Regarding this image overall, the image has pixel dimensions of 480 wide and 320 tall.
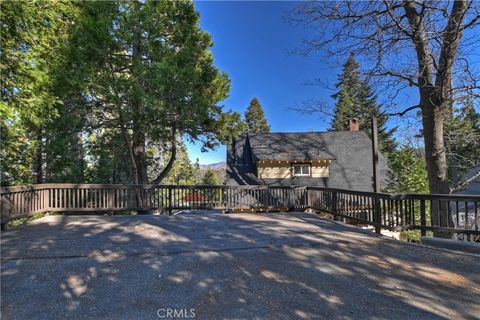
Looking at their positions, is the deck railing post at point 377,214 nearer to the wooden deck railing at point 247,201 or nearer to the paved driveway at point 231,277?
the wooden deck railing at point 247,201

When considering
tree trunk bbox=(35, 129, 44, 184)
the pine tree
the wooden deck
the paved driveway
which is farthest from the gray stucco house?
the pine tree

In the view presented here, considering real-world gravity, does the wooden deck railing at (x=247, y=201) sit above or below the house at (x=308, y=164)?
below

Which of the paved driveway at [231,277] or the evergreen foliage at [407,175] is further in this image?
the evergreen foliage at [407,175]

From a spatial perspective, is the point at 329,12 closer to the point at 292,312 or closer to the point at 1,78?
the point at 292,312

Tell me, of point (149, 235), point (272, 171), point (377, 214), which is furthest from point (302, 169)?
point (149, 235)

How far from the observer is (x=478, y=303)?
10.0 feet

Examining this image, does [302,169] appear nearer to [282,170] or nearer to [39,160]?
[282,170]

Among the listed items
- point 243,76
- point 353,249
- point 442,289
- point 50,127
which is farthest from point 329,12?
point 243,76

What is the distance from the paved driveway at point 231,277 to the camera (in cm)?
291

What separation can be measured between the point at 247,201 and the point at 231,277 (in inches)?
252

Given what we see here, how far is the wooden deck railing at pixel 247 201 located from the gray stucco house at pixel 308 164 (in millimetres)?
6768

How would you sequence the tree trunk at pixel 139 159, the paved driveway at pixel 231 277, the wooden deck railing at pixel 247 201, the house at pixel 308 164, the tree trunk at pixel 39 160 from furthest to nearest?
the house at pixel 308 164
the tree trunk at pixel 139 159
the tree trunk at pixel 39 160
the wooden deck railing at pixel 247 201
the paved driveway at pixel 231 277

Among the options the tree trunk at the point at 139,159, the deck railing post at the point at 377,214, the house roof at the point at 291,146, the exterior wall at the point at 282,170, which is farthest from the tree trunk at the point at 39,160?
the deck railing post at the point at 377,214

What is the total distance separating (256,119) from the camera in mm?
42500
